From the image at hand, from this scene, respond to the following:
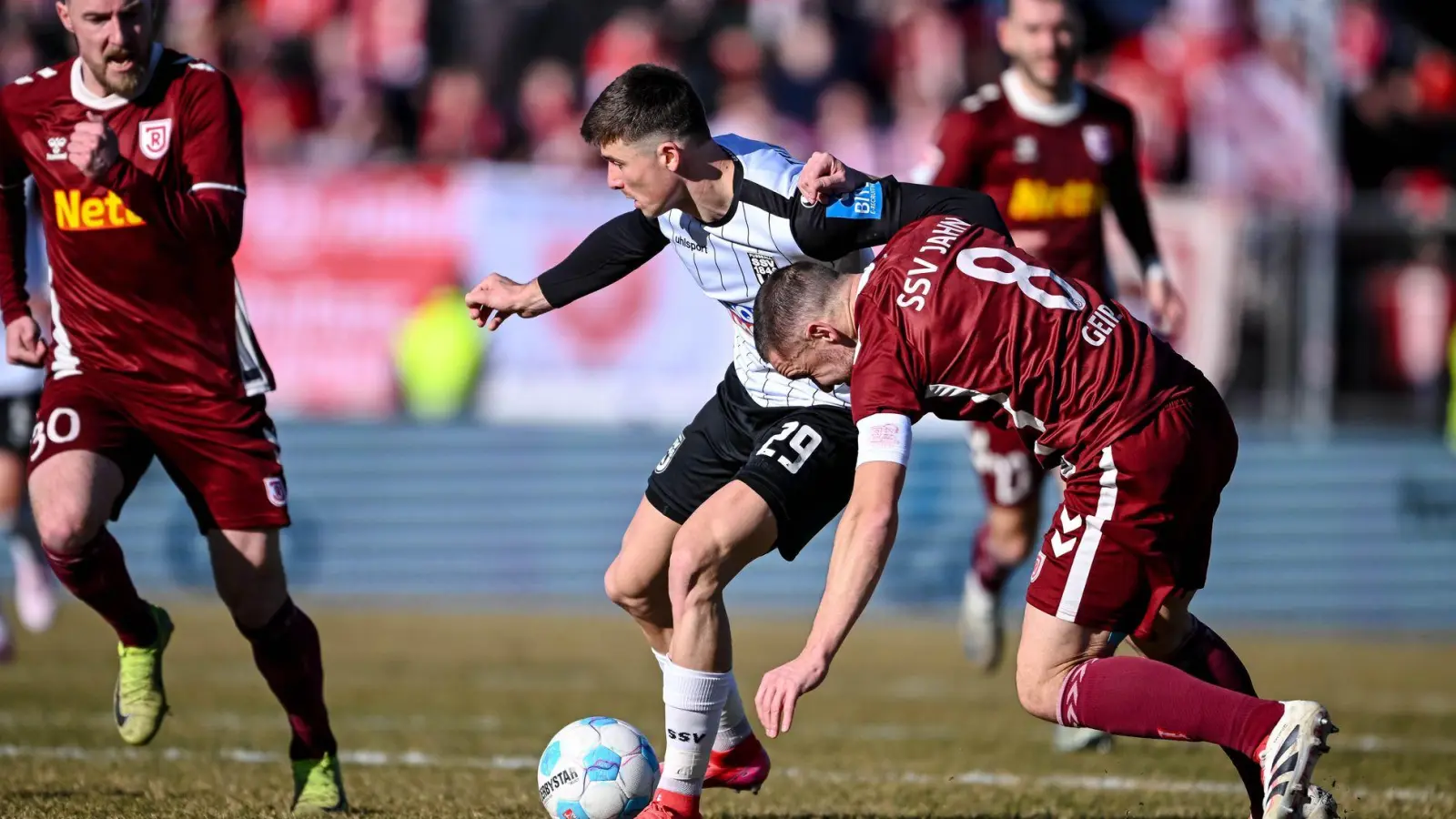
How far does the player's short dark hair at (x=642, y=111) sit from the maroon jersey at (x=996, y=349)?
86 cm

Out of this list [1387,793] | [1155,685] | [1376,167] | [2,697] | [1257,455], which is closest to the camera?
[1155,685]

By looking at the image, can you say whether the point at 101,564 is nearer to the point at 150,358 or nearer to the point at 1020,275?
the point at 150,358

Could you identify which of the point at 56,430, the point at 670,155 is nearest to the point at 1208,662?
the point at 670,155

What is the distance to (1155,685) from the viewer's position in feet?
16.1

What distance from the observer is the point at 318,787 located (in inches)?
236

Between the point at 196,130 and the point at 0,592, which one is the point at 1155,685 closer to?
the point at 196,130

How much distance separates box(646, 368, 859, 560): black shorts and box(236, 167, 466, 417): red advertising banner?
918cm

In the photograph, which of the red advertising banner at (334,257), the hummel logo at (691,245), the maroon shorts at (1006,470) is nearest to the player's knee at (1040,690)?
the hummel logo at (691,245)

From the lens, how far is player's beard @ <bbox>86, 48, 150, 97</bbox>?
5.95 m

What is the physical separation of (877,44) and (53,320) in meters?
A: 12.0

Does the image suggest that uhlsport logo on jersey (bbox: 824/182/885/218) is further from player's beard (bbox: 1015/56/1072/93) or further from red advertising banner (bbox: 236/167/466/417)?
red advertising banner (bbox: 236/167/466/417)

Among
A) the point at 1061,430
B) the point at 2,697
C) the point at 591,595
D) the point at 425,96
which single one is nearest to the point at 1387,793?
the point at 1061,430

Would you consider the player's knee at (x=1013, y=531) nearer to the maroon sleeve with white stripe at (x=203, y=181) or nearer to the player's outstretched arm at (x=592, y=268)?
the player's outstretched arm at (x=592, y=268)

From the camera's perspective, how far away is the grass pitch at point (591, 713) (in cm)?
629
